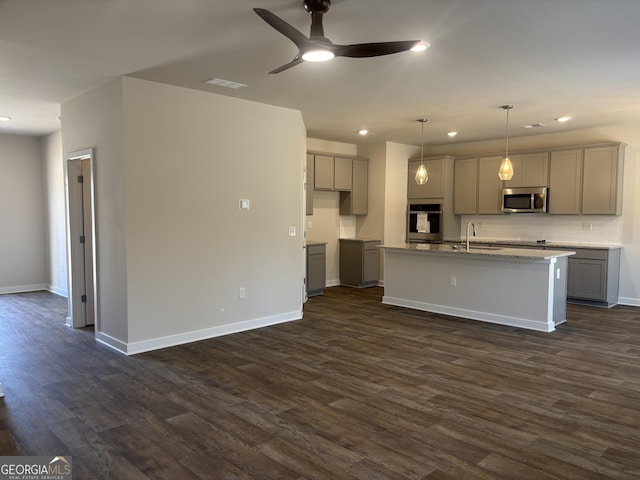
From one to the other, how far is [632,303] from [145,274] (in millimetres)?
6979

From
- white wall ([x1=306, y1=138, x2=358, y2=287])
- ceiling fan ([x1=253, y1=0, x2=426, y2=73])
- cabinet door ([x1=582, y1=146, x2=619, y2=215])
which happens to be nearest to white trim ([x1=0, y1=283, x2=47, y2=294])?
white wall ([x1=306, y1=138, x2=358, y2=287])

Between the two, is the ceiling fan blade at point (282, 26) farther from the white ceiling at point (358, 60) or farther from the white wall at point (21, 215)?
the white wall at point (21, 215)

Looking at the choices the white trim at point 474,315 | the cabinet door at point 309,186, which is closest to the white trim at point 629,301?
the white trim at point 474,315

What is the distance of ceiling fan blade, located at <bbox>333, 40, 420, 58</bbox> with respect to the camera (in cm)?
266

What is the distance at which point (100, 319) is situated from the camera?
495cm

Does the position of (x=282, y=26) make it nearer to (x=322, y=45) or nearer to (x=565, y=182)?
(x=322, y=45)

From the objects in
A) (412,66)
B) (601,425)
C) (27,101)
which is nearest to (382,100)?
(412,66)

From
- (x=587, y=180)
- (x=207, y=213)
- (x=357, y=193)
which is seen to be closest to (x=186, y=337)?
(x=207, y=213)

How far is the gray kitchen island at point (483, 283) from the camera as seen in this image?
5.39 m

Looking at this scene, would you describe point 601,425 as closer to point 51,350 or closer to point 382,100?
point 382,100

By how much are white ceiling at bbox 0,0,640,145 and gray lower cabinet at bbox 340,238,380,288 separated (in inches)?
117

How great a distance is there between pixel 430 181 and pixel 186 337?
5556 mm

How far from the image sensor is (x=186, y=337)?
193 inches

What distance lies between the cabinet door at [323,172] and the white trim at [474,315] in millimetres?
2314
